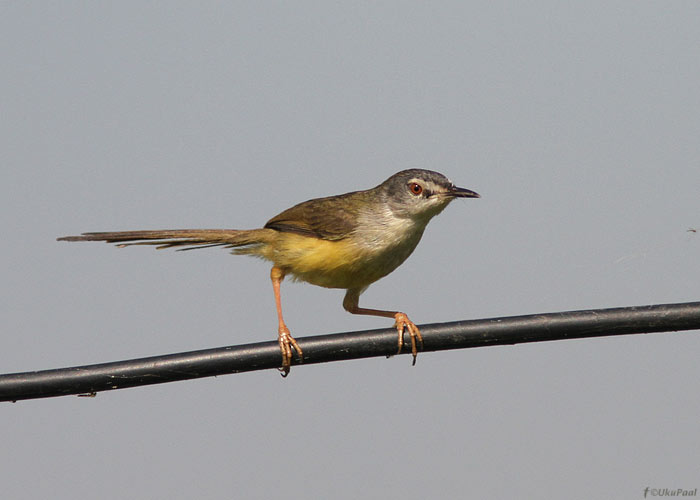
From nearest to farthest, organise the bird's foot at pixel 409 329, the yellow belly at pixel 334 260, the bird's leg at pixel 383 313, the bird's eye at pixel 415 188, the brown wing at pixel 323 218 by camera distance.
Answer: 1. the bird's foot at pixel 409 329
2. the bird's leg at pixel 383 313
3. the yellow belly at pixel 334 260
4. the brown wing at pixel 323 218
5. the bird's eye at pixel 415 188

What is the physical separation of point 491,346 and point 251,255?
358 cm

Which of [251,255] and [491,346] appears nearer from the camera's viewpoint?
[491,346]

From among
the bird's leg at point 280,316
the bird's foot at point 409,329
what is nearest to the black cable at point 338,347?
the bird's foot at point 409,329

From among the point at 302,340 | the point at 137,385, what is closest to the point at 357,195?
A: the point at 302,340

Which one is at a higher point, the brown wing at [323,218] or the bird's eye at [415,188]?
the bird's eye at [415,188]

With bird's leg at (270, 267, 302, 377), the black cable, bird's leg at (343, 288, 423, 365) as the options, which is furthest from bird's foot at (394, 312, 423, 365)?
bird's leg at (270, 267, 302, 377)

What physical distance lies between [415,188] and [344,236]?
885mm

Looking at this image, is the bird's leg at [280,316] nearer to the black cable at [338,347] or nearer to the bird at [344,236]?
the bird at [344,236]

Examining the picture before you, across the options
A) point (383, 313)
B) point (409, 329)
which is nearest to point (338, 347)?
point (409, 329)

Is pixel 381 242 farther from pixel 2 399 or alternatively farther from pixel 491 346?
pixel 2 399

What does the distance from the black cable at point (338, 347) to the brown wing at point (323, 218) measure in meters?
2.52

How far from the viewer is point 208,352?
4336 mm

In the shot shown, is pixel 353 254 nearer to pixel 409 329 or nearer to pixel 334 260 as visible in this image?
pixel 334 260

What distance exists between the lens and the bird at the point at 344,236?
6930 mm
